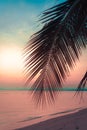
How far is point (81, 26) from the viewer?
3.80m

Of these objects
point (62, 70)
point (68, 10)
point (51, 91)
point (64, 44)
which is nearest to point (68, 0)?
point (68, 10)

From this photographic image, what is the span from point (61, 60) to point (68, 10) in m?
0.62

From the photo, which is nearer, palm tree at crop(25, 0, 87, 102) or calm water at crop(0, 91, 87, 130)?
palm tree at crop(25, 0, 87, 102)

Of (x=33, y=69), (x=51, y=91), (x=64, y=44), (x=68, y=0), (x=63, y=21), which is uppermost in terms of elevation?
(x=68, y=0)

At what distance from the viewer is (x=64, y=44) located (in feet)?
12.5

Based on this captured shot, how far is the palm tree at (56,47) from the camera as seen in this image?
12.1ft

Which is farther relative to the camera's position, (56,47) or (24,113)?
(24,113)

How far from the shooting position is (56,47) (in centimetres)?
378

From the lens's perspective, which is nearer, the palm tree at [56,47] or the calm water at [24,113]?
the palm tree at [56,47]

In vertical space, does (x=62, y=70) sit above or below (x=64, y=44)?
below

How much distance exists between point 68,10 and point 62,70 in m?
0.75

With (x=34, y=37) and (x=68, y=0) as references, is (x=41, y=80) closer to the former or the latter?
(x=34, y=37)

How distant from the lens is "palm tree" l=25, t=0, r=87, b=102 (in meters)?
3.68

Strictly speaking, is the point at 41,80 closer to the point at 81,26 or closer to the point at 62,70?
the point at 62,70
